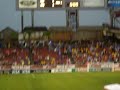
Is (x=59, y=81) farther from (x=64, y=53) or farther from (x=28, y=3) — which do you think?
(x=28, y=3)

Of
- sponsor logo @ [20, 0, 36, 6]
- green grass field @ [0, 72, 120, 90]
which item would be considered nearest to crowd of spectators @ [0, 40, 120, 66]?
green grass field @ [0, 72, 120, 90]

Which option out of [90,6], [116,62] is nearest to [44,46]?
[90,6]

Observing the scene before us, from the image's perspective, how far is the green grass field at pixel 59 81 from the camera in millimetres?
16250

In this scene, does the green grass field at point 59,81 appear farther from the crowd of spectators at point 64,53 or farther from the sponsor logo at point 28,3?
the sponsor logo at point 28,3

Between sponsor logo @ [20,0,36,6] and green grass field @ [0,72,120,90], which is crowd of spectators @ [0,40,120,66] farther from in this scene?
sponsor logo @ [20,0,36,6]

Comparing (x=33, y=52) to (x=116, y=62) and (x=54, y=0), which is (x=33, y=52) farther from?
(x=116, y=62)

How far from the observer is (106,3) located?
76.9ft

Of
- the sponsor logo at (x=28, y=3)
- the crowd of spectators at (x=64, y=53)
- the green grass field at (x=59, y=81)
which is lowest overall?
the green grass field at (x=59, y=81)

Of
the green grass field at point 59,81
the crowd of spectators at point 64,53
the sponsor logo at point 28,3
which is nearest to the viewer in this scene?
the green grass field at point 59,81

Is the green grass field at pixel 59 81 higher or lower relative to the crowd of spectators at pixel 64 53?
lower

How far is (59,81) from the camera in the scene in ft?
56.5

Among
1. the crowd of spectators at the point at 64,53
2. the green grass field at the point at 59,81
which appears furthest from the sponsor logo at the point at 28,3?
the green grass field at the point at 59,81

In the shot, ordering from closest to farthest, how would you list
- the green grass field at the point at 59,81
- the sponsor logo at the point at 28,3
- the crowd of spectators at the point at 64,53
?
the green grass field at the point at 59,81 → the crowd of spectators at the point at 64,53 → the sponsor logo at the point at 28,3

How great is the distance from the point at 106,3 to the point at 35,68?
7.51 metres
